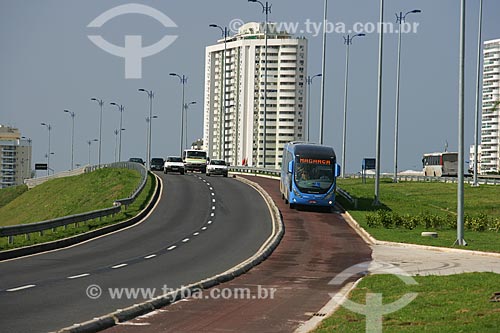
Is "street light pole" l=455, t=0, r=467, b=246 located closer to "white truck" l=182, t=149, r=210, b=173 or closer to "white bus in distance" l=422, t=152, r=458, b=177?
"white truck" l=182, t=149, r=210, b=173

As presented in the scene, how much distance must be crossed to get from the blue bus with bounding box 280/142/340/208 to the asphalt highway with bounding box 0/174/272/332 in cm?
227

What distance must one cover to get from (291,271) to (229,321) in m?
10.8

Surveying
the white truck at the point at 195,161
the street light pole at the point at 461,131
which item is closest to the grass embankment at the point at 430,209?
the street light pole at the point at 461,131

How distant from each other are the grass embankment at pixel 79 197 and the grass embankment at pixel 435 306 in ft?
85.4

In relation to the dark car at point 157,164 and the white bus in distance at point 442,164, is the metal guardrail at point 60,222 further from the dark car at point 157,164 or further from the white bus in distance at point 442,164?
the white bus in distance at point 442,164

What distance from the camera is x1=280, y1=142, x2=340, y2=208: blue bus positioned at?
178 feet

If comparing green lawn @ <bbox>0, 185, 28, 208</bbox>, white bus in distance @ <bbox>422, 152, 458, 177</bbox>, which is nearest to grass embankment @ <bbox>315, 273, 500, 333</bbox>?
white bus in distance @ <bbox>422, 152, 458, 177</bbox>

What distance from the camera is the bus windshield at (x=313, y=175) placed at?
5419cm

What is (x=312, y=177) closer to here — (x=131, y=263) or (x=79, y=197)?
(x=131, y=263)

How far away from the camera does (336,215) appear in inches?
2122

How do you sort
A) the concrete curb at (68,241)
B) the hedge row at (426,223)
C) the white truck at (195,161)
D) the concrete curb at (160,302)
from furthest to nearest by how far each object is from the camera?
the white truck at (195,161)
the hedge row at (426,223)
the concrete curb at (68,241)
the concrete curb at (160,302)

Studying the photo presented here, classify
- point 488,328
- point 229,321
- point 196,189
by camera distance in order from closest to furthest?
point 488,328 < point 229,321 < point 196,189

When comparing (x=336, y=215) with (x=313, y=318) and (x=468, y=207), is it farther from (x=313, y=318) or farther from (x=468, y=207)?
(x=313, y=318)

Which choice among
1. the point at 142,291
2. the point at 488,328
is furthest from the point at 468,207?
the point at 488,328
